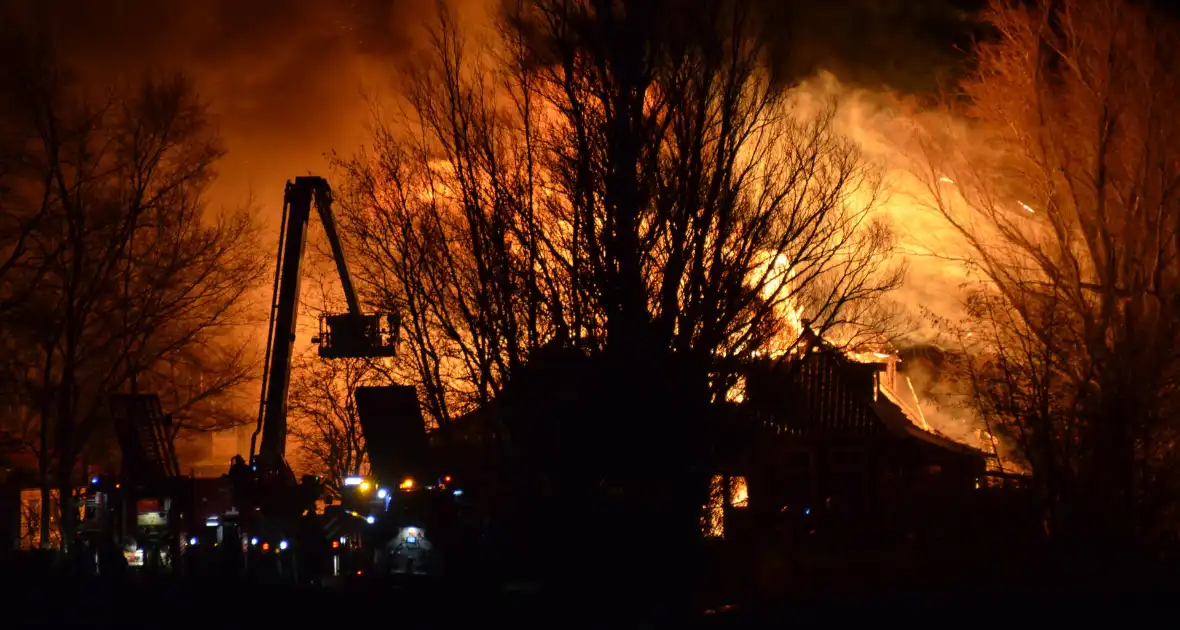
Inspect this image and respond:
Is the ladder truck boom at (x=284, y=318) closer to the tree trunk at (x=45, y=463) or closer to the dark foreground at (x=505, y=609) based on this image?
the dark foreground at (x=505, y=609)

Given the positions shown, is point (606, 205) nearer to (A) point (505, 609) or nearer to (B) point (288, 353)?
(A) point (505, 609)

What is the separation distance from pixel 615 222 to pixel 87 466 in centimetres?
2728

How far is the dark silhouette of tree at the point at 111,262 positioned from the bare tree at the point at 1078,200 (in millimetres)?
19863

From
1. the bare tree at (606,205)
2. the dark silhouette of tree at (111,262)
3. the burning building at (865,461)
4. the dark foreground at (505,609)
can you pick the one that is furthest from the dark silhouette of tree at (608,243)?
the dark silhouette of tree at (111,262)

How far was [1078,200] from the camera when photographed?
26.8 metres

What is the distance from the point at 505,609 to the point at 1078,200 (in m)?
18.2

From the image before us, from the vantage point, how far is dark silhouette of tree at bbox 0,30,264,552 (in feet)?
103

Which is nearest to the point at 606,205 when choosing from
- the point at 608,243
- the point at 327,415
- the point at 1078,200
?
the point at 608,243

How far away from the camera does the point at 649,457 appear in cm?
1544

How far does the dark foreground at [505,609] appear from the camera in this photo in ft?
45.6

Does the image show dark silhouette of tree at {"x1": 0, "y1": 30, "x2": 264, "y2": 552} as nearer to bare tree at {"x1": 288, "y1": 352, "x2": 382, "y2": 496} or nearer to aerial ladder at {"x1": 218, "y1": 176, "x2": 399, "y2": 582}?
bare tree at {"x1": 288, "y1": 352, "x2": 382, "y2": 496}

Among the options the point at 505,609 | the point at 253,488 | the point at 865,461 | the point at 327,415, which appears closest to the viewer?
the point at 505,609

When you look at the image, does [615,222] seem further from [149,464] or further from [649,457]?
[149,464]

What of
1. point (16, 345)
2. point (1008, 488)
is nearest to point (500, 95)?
point (1008, 488)
